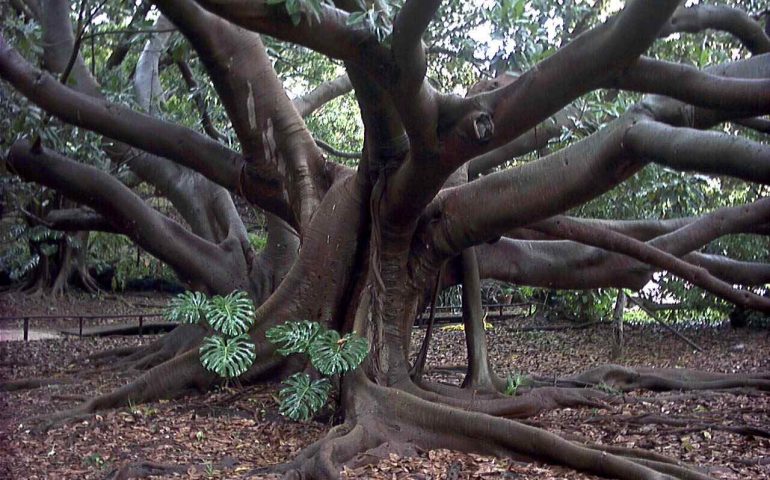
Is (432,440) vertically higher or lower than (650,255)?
lower

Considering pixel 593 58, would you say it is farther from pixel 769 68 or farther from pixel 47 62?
pixel 47 62

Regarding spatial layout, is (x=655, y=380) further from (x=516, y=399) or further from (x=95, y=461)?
(x=95, y=461)

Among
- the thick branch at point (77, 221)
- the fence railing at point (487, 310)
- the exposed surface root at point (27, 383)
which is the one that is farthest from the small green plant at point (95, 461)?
the fence railing at point (487, 310)

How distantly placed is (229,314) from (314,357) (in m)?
0.93

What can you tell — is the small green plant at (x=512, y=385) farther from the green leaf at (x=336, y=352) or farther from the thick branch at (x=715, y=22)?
the thick branch at (x=715, y=22)

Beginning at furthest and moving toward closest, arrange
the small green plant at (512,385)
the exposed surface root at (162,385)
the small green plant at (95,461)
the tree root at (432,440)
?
the small green plant at (512,385)
the exposed surface root at (162,385)
the small green plant at (95,461)
the tree root at (432,440)

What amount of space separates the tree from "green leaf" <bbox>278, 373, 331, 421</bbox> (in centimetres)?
20

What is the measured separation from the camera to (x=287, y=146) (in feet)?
26.6

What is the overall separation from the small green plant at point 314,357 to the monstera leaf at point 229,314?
1.13 feet

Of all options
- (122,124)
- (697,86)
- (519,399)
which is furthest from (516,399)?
(122,124)

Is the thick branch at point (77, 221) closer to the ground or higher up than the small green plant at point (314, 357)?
higher up

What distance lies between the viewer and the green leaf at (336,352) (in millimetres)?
6300

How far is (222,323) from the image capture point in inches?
272

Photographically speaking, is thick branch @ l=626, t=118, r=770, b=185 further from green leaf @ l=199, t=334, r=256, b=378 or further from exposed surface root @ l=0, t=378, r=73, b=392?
exposed surface root @ l=0, t=378, r=73, b=392
